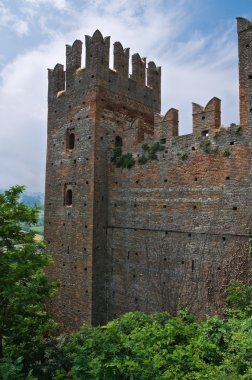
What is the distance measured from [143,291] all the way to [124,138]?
6777mm

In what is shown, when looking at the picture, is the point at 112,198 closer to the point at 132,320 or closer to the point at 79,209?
the point at 79,209

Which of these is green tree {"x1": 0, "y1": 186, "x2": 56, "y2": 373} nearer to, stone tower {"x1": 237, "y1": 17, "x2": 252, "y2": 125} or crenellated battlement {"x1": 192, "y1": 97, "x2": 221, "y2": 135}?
crenellated battlement {"x1": 192, "y1": 97, "x2": 221, "y2": 135}

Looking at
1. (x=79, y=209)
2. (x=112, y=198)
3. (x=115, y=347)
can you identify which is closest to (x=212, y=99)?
(x=112, y=198)

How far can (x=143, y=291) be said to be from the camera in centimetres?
1487

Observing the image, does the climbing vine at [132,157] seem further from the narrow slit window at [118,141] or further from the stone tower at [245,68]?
the stone tower at [245,68]

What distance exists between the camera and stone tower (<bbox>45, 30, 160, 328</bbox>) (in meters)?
16.0

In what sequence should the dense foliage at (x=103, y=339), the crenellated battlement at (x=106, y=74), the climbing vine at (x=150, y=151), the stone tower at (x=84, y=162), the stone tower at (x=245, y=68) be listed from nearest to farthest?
the dense foliage at (x=103, y=339)
the stone tower at (x=245, y=68)
the climbing vine at (x=150, y=151)
the stone tower at (x=84, y=162)
the crenellated battlement at (x=106, y=74)

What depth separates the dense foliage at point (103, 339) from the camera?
26.0 ft

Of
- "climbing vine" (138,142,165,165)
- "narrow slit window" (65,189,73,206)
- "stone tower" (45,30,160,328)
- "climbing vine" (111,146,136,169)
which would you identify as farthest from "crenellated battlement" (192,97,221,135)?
"narrow slit window" (65,189,73,206)

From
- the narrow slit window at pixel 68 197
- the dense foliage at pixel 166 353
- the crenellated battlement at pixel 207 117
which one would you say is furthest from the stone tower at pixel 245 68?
the narrow slit window at pixel 68 197

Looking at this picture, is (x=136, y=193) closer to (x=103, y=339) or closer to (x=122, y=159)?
(x=122, y=159)

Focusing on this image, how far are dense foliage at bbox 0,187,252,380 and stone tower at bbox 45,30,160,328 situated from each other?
408cm

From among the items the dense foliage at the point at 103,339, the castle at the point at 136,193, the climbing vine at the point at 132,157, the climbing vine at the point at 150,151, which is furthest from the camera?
the climbing vine at the point at 132,157

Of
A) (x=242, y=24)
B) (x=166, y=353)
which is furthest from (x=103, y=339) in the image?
(x=242, y=24)
